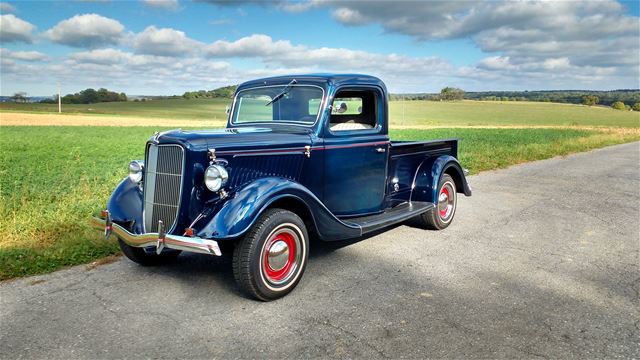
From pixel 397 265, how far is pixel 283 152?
165 centimetres

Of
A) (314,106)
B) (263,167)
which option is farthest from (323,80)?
(263,167)

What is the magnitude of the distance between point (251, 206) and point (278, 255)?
55cm

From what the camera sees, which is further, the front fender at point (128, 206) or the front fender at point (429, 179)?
the front fender at point (429, 179)

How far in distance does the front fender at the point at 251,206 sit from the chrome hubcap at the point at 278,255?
0.36 m

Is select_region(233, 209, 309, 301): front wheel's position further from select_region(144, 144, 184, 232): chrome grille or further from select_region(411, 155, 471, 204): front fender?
select_region(411, 155, 471, 204): front fender

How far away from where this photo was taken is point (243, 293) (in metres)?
3.92

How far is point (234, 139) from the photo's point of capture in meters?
4.05

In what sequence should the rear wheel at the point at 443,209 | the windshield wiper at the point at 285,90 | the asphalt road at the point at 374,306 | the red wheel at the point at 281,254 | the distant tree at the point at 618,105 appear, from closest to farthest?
the asphalt road at the point at 374,306 < the red wheel at the point at 281,254 < the windshield wiper at the point at 285,90 < the rear wheel at the point at 443,209 < the distant tree at the point at 618,105

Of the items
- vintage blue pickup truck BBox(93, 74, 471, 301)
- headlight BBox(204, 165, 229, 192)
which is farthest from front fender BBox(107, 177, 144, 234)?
headlight BBox(204, 165, 229, 192)

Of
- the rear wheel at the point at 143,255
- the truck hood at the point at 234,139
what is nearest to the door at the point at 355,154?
the truck hood at the point at 234,139

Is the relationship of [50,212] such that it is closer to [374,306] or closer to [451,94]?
[374,306]

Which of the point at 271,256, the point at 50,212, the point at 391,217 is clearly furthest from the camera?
the point at 50,212

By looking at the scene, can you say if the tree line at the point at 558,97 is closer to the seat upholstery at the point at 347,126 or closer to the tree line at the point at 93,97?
the tree line at the point at 93,97

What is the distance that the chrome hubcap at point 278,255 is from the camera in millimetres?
3855
